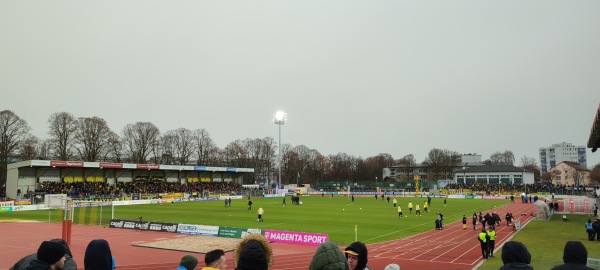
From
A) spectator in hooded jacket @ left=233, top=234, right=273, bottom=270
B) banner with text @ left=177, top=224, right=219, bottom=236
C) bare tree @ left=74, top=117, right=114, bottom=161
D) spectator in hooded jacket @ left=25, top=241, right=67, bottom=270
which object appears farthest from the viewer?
bare tree @ left=74, top=117, right=114, bottom=161

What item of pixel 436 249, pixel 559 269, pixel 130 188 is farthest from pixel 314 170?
pixel 559 269

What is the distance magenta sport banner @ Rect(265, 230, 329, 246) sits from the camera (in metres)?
23.8

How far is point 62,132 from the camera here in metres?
72.4

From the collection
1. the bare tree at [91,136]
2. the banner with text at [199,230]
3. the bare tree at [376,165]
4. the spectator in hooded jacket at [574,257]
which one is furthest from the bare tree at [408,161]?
the spectator in hooded jacket at [574,257]

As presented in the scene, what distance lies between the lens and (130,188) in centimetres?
7231

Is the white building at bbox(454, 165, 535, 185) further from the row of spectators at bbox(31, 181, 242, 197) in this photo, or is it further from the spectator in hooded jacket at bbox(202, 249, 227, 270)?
the spectator in hooded jacket at bbox(202, 249, 227, 270)

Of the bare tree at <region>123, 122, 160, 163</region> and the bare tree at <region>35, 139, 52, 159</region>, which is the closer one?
the bare tree at <region>35, 139, 52, 159</region>

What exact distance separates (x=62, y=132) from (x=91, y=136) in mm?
4850

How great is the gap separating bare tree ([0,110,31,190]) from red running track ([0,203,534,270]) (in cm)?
3830

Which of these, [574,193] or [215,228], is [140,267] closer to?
[215,228]

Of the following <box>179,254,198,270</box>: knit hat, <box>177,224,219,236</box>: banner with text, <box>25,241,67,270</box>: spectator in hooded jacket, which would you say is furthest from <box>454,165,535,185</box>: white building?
<box>25,241,67,270</box>: spectator in hooded jacket

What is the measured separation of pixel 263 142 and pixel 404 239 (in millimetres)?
95641

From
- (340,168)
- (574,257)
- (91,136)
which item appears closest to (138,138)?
(91,136)

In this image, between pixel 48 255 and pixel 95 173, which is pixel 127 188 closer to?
pixel 95 173
